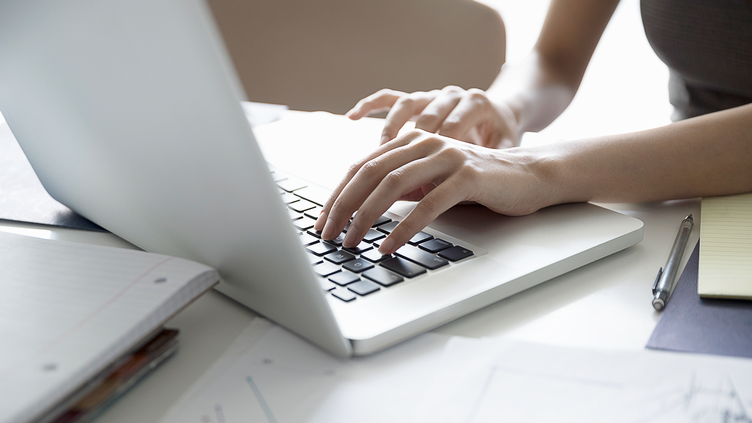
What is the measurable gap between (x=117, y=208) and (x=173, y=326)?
0.44ft

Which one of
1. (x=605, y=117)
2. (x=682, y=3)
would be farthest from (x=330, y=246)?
(x=605, y=117)

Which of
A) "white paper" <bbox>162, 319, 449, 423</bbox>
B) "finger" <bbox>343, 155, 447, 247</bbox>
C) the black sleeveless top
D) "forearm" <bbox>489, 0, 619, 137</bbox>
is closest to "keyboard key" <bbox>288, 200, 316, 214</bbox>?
"finger" <bbox>343, 155, 447, 247</bbox>

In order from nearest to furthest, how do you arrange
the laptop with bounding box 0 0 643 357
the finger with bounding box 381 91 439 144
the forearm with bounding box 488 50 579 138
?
the laptop with bounding box 0 0 643 357 < the finger with bounding box 381 91 439 144 < the forearm with bounding box 488 50 579 138

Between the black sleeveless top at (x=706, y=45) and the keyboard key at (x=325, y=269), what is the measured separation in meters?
0.64

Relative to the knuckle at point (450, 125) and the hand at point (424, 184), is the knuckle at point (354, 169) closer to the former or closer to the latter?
the hand at point (424, 184)

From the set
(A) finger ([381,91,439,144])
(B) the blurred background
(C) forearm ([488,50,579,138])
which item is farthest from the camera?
(B) the blurred background

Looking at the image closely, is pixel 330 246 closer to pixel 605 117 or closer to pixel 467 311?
pixel 467 311

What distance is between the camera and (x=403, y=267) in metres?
0.44

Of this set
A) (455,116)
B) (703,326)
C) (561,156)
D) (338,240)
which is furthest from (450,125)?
(703,326)

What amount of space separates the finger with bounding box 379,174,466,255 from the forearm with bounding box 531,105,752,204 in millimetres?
107

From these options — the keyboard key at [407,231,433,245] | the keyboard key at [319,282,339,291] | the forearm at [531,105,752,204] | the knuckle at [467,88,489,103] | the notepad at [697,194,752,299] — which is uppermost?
the knuckle at [467,88,489,103]

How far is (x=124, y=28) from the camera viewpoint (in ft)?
0.99

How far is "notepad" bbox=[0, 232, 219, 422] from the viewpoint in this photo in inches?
11.5

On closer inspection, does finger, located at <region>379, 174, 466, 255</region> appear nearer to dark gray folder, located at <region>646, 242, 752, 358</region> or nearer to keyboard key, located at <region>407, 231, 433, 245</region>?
keyboard key, located at <region>407, 231, 433, 245</region>
